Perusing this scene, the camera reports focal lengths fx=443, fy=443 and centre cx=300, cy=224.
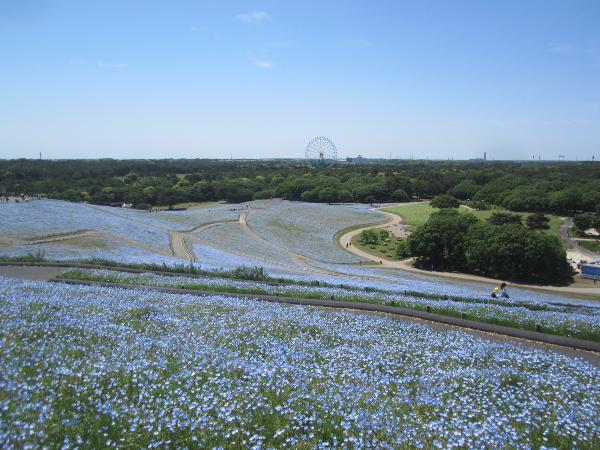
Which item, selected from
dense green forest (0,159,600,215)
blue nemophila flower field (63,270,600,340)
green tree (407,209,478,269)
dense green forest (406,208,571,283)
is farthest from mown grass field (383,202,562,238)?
blue nemophila flower field (63,270,600,340)

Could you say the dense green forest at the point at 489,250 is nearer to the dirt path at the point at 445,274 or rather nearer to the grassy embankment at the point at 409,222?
the dirt path at the point at 445,274

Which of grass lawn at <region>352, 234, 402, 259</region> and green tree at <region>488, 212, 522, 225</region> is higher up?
green tree at <region>488, 212, 522, 225</region>

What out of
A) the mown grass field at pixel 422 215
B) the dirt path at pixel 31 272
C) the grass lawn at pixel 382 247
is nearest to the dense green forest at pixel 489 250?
the grass lawn at pixel 382 247

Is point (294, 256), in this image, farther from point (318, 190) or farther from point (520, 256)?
point (318, 190)

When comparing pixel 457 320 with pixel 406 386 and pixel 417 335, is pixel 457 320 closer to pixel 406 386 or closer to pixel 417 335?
pixel 417 335

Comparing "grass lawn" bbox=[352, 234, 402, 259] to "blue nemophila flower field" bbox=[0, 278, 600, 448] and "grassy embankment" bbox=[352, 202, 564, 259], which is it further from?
"blue nemophila flower field" bbox=[0, 278, 600, 448]

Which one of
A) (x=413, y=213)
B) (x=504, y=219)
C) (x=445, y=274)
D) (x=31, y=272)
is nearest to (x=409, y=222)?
(x=413, y=213)
